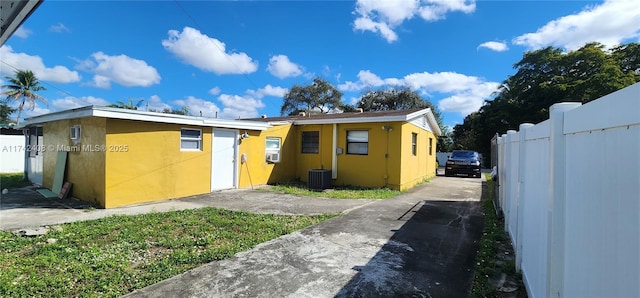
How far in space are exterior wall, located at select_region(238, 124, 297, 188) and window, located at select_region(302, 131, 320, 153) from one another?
0.48 meters

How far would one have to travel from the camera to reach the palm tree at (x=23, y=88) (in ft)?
92.6

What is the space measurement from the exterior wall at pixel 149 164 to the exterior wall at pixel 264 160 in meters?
1.70

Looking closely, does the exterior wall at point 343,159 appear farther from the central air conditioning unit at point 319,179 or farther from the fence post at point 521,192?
the fence post at point 521,192

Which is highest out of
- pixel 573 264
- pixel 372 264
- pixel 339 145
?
pixel 339 145

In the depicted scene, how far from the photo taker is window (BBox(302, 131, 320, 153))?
13.0 meters

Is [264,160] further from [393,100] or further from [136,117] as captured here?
[393,100]

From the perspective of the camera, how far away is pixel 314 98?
34156mm

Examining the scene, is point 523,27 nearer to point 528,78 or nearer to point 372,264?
point 372,264

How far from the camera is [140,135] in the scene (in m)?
8.09

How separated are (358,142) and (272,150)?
380 centimetres

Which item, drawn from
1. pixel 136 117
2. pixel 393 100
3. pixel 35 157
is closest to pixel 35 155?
pixel 35 157

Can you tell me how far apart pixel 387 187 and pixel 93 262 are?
924 cm

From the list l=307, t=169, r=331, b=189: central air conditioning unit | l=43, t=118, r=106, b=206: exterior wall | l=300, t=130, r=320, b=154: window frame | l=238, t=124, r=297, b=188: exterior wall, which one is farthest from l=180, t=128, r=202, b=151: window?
l=300, t=130, r=320, b=154: window frame

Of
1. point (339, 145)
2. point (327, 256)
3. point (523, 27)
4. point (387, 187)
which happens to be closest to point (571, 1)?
point (523, 27)
